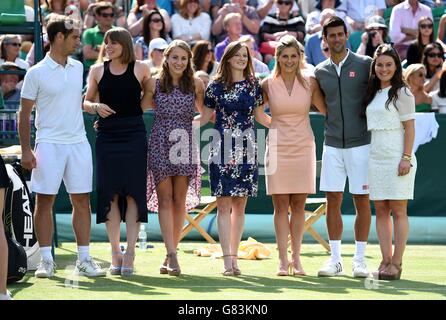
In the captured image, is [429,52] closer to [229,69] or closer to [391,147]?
[229,69]

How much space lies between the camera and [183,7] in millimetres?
17156

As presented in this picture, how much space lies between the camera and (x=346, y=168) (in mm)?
10258

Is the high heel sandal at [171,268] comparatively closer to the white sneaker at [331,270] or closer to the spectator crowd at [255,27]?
the white sneaker at [331,270]

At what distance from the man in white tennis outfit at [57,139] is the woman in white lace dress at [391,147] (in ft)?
7.88

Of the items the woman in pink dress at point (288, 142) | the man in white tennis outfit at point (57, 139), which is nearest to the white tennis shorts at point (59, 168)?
the man in white tennis outfit at point (57, 139)

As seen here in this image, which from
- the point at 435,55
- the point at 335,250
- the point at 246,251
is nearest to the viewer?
the point at 335,250

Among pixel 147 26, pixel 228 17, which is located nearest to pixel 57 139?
pixel 147 26

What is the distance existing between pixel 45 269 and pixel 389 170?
3004 mm

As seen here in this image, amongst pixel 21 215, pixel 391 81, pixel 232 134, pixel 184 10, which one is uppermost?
pixel 184 10

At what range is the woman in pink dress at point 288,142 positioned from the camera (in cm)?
1025

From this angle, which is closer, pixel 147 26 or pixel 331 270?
pixel 331 270

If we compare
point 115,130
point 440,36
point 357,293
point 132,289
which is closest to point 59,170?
point 115,130

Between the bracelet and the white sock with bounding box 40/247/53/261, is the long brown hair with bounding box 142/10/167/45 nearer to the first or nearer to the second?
the bracelet
